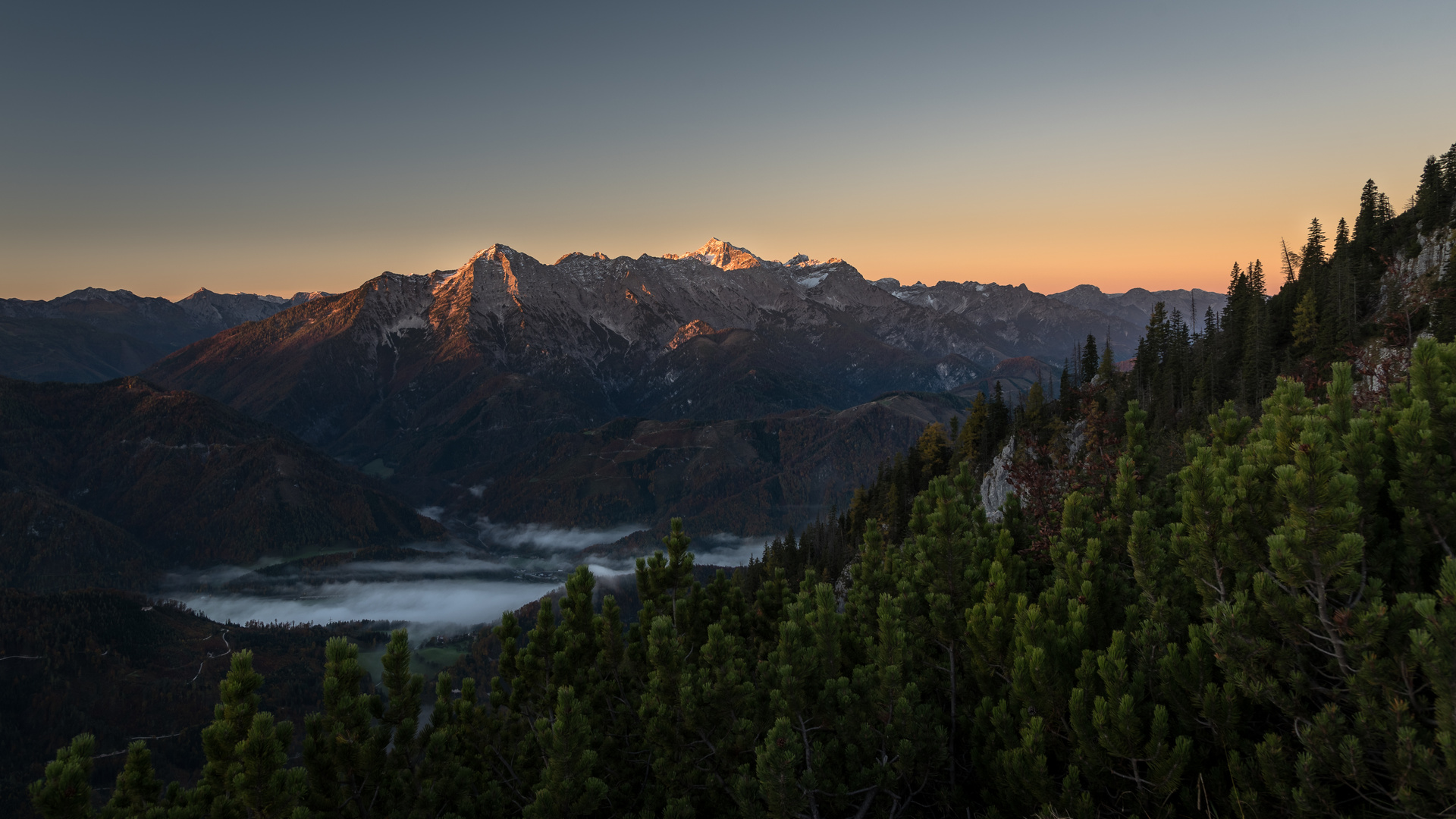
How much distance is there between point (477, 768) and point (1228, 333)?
127885 millimetres

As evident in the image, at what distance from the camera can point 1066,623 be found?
11.9 meters

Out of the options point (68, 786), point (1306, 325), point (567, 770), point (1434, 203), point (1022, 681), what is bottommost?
point (567, 770)

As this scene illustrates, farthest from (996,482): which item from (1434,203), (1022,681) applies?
(1022,681)

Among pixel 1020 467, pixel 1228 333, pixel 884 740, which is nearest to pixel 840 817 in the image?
pixel 884 740

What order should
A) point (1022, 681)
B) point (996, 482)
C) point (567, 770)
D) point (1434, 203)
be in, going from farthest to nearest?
point (996, 482), point (1434, 203), point (567, 770), point (1022, 681)

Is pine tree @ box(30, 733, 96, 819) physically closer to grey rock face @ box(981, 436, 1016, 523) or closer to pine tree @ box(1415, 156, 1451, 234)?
grey rock face @ box(981, 436, 1016, 523)

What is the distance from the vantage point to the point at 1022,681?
432 inches

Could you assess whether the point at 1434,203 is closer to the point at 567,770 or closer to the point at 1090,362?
the point at 1090,362

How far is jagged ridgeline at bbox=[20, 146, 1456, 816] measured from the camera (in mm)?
8578

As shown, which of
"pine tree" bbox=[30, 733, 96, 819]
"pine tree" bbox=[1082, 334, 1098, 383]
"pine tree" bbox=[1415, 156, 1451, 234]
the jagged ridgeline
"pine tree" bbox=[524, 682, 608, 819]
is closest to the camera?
the jagged ridgeline

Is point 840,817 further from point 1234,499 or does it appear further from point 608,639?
point 1234,499

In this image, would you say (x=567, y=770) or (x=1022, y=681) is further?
(x=567, y=770)

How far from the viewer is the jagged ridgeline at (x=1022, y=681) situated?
858cm

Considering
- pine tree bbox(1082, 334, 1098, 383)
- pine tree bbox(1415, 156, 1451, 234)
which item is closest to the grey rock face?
pine tree bbox(1082, 334, 1098, 383)
